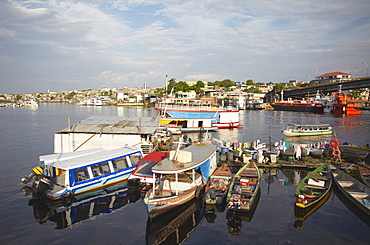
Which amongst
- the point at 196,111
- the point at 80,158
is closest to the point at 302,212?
the point at 80,158

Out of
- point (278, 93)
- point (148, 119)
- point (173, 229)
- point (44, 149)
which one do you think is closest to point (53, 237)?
point (173, 229)

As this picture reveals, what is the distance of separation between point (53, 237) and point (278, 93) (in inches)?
5175

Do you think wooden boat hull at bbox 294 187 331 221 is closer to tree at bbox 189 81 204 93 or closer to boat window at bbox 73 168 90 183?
boat window at bbox 73 168 90 183

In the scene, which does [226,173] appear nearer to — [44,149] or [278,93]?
[44,149]

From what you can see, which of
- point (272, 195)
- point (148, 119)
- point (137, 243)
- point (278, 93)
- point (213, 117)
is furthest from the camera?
point (278, 93)

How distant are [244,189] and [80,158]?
10294 mm

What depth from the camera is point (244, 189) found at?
14.6m

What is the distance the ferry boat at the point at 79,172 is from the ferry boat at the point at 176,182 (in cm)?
409

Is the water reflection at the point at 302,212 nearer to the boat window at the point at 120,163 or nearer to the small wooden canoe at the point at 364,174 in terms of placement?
the small wooden canoe at the point at 364,174

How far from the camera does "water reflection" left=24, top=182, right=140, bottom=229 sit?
43.4 feet

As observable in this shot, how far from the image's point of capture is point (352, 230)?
11805 mm

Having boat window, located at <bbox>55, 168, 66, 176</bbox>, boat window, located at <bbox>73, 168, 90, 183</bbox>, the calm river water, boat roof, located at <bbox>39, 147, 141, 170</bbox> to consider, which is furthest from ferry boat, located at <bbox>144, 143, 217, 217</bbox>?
boat window, located at <bbox>55, 168, 66, 176</bbox>

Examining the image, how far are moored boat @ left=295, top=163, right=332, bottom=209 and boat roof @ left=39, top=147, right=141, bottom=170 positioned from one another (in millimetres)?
10985

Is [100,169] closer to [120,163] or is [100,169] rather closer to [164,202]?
[120,163]
